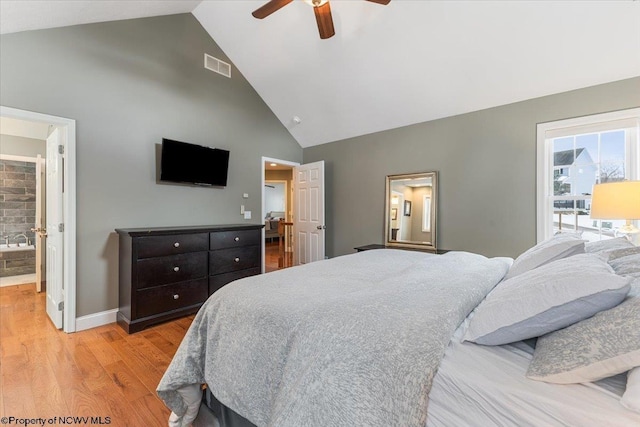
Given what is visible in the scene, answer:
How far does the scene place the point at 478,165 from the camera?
11.2ft

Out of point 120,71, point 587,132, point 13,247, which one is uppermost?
point 120,71

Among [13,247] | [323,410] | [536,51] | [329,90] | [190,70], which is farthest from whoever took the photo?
[13,247]

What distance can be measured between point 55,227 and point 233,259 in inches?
69.5

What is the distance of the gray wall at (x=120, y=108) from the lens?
102 inches

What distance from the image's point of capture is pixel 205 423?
56.9 inches

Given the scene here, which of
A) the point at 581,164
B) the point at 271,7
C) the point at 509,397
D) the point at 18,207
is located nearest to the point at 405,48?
the point at 271,7

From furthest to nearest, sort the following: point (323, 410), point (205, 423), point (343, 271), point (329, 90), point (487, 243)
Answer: point (329, 90), point (487, 243), point (343, 271), point (205, 423), point (323, 410)

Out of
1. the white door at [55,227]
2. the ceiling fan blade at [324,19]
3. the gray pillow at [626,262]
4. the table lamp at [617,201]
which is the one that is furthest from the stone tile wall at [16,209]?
the table lamp at [617,201]

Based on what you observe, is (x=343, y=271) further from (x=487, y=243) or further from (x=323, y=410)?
(x=487, y=243)

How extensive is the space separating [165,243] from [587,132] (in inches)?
174

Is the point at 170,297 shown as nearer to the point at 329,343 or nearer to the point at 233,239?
the point at 233,239

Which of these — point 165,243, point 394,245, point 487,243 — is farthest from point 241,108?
point 487,243

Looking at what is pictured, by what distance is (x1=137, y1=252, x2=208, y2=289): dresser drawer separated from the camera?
2742mm

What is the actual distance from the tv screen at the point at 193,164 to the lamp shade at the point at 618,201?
3.84 meters
